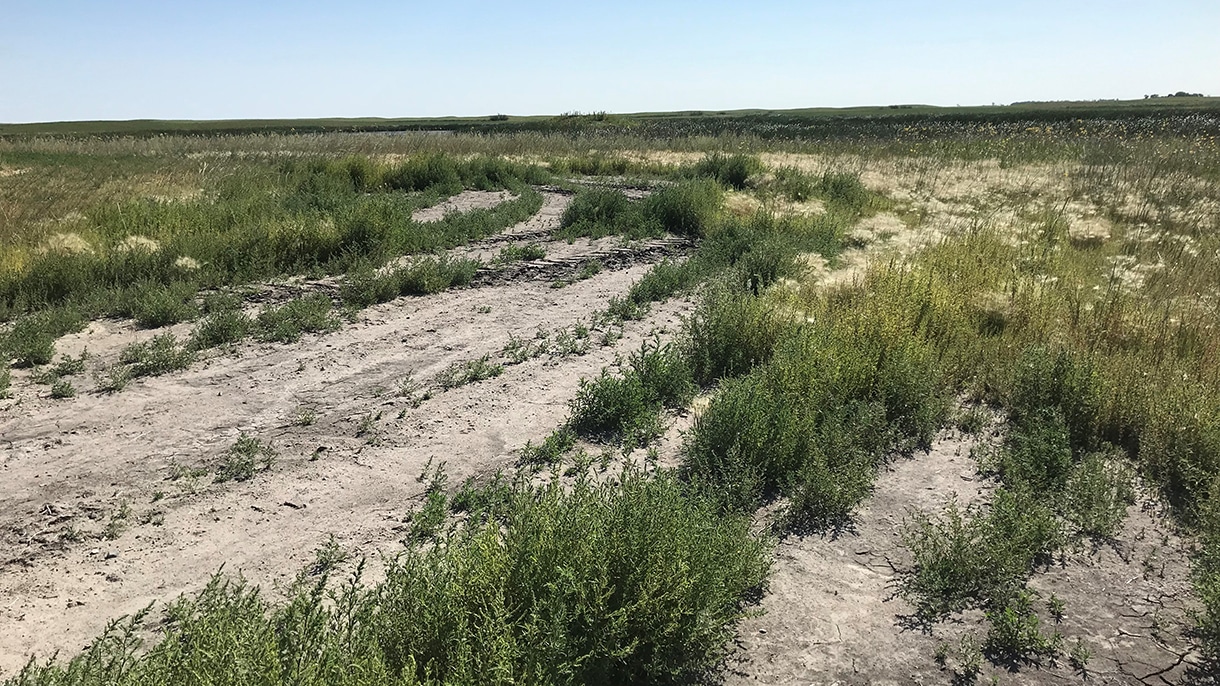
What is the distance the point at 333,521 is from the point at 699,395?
3070 millimetres

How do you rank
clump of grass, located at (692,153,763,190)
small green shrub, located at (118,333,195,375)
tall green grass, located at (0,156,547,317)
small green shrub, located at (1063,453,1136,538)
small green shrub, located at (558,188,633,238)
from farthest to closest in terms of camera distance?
clump of grass, located at (692,153,763,190), small green shrub, located at (558,188,633,238), tall green grass, located at (0,156,547,317), small green shrub, located at (118,333,195,375), small green shrub, located at (1063,453,1136,538)

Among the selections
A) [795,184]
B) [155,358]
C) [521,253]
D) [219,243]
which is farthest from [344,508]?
[795,184]

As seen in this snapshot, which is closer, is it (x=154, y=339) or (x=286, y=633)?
(x=286, y=633)

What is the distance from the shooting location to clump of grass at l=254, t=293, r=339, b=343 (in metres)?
6.68

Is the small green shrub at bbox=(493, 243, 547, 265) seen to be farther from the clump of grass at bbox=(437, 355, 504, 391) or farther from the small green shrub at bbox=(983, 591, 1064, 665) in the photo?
the small green shrub at bbox=(983, 591, 1064, 665)

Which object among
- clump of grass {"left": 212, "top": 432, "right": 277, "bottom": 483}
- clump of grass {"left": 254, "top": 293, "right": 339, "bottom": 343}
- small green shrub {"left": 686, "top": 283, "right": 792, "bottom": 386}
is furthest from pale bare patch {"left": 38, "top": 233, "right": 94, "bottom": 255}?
small green shrub {"left": 686, "top": 283, "right": 792, "bottom": 386}

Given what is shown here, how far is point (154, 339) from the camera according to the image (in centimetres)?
620

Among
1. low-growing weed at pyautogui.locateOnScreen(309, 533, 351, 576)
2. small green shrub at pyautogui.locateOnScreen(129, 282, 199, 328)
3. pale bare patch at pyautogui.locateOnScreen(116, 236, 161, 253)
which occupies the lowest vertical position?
low-growing weed at pyautogui.locateOnScreen(309, 533, 351, 576)

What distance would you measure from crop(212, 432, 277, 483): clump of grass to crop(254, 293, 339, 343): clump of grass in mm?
2132

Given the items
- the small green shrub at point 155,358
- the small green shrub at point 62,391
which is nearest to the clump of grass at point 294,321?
the small green shrub at point 155,358

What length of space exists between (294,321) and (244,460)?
2869 millimetres

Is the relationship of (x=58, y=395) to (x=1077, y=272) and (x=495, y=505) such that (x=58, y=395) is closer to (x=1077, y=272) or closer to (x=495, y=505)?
(x=495, y=505)

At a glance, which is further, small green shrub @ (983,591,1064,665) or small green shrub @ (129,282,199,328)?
small green shrub @ (129,282,199,328)

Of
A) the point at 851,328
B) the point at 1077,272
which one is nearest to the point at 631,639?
the point at 851,328
